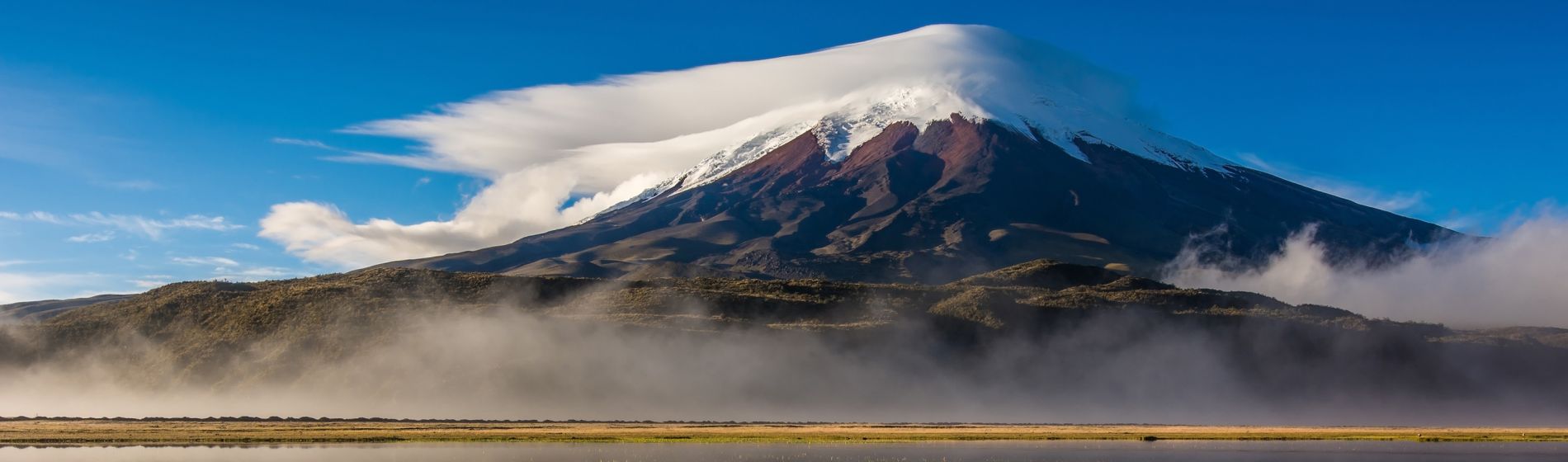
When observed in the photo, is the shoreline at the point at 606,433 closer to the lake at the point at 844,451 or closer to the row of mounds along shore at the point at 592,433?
the row of mounds along shore at the point at 592,433

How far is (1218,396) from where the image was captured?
166 meters

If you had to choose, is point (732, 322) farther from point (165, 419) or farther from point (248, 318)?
point (165, 419)

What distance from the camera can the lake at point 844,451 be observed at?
72.4m

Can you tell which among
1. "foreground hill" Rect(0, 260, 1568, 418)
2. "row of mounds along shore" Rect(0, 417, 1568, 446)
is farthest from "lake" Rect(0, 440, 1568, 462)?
"foreground hill" Rect(0, 260, 1568, 418)

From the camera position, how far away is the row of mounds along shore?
95.4m

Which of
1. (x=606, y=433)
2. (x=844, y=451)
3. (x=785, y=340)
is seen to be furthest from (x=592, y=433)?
(x=785, y=340)

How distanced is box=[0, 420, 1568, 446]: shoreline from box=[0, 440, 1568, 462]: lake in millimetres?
6189

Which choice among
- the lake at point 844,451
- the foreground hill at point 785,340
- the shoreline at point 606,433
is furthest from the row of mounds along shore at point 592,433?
the foreground hill at point 785,340

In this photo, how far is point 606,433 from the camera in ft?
334

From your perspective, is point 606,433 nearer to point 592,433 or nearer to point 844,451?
point 592,433

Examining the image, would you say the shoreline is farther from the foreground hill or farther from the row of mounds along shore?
the foreground hill

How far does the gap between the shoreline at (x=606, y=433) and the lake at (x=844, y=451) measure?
20.3ft

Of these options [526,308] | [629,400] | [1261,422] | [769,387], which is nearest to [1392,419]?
[1261,422]

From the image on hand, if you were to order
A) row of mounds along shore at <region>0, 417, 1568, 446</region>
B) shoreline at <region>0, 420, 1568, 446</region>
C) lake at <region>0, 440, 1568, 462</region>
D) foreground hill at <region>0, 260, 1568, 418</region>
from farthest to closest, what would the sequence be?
1. foreground hill at <region>0, 260, 1568, 418</region>
2. row of mounds along shore at <region>0, 417, 1568, 446</region>
3. shoreline at <region>0, 420, 1568, 446</region>
4. lake at <region>0, 440, 1568, 462</region>
